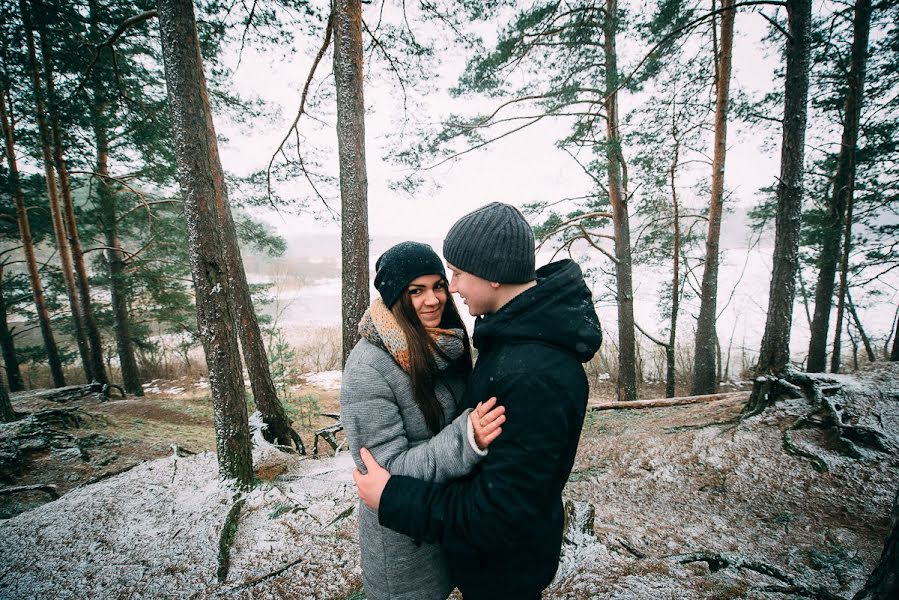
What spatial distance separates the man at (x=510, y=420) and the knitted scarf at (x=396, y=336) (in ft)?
0.62

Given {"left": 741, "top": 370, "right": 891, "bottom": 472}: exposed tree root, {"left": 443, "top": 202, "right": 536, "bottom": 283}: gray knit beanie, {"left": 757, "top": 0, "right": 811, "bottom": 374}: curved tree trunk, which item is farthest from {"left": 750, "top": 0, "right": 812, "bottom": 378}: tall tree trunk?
{"left": 443, "top": 202, "right": 536, "bottom": 283}: gray knit beanie

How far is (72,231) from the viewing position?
8.09 metres

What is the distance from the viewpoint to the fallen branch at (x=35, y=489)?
11.3ft

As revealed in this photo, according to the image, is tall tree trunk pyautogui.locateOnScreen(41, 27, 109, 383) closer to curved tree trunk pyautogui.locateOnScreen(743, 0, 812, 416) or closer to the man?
the man

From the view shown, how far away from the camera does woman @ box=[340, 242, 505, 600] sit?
133 centimetres

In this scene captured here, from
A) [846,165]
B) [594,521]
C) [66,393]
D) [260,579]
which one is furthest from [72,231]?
[846,165]

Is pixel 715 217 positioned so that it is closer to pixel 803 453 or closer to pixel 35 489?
pixel 803 453

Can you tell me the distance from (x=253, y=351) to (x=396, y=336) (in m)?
4.40

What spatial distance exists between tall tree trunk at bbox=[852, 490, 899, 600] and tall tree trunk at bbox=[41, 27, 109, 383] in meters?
→ 10.5

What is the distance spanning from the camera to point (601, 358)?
50.5 ft

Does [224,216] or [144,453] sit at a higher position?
[224,216]

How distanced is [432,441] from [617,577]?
191cm

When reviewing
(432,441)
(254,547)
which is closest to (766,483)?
(432,441)

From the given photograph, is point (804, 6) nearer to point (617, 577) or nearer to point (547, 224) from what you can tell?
point (547, 224)
